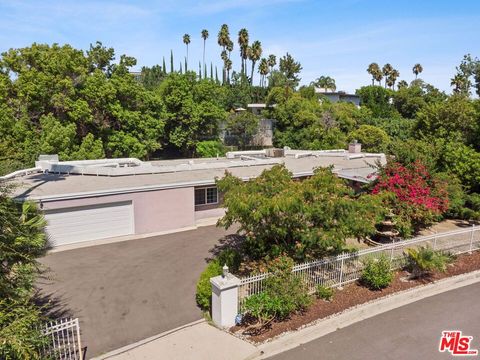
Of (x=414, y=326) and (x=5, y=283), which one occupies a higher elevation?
(x=5, y=283)

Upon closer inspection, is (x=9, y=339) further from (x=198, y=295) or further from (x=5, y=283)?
(x=198, y=295)

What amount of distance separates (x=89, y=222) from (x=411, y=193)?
1545 centimetres

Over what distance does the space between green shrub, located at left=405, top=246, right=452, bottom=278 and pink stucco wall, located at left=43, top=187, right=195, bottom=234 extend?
1143cm

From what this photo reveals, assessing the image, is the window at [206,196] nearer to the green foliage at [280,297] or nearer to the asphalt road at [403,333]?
the green foliage at [280,297]

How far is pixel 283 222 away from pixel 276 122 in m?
40.0

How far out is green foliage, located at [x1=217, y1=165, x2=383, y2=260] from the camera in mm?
10852

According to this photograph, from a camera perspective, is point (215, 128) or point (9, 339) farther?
point (215, 128)

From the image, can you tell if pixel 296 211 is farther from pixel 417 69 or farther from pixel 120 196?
pixel 417 69

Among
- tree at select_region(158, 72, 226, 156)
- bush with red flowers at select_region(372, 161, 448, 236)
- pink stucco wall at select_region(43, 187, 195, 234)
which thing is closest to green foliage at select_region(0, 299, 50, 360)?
pink stucco wall at select_region(43, 187, 195, 234)

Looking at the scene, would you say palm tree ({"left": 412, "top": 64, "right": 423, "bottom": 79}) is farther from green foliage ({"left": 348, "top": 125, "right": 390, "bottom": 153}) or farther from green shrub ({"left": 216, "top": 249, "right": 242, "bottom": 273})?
green shrub ({"left": 216, "top": 249, "right": 242, "bottom": 273})

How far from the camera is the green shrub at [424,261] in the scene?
40.8ft

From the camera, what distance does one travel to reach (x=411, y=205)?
15.1 meters

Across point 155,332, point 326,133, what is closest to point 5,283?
point 155,332

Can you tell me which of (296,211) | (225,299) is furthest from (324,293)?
(225,299)
